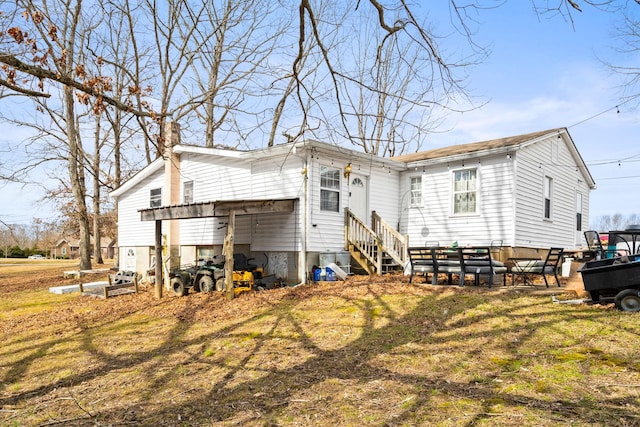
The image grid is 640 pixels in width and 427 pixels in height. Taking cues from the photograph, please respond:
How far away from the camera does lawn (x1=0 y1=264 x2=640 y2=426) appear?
4180mm

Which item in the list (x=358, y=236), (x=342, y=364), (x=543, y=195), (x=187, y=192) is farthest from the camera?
(x=187, y=192)

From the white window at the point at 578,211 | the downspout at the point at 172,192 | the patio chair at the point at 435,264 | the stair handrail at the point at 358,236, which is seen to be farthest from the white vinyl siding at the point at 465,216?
the downspout at the point at 172,192

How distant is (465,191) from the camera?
13.4 m

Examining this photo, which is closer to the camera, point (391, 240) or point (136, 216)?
point (391, 240)

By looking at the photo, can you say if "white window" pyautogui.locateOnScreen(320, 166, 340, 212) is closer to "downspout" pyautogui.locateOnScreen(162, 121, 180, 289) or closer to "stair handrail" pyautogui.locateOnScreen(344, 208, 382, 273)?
"stair handrail" pyautogui.locateOnScreen(344, 208, 382, 273)

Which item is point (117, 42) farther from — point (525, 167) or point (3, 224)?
point (525, 167)

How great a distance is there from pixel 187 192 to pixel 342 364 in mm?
11926

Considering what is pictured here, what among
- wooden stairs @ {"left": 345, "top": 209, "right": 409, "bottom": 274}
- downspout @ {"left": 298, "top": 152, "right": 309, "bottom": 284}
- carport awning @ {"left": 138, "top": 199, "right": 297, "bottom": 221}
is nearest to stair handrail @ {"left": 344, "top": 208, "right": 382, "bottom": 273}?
wooden stairs @ {"left": 345, "top": 209, "right": 409, "bottom": 274}

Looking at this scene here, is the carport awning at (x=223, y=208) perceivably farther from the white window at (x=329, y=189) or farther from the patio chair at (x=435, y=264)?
the patio chair at (x=435, y=264)

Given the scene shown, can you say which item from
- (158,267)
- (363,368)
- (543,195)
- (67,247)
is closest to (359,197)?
(543,195)

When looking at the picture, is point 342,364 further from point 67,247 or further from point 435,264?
point 67,247

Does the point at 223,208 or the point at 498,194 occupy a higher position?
the point at 498,194

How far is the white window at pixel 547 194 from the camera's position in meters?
14.0

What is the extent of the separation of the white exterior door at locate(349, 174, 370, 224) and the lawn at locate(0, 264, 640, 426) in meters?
4.29
